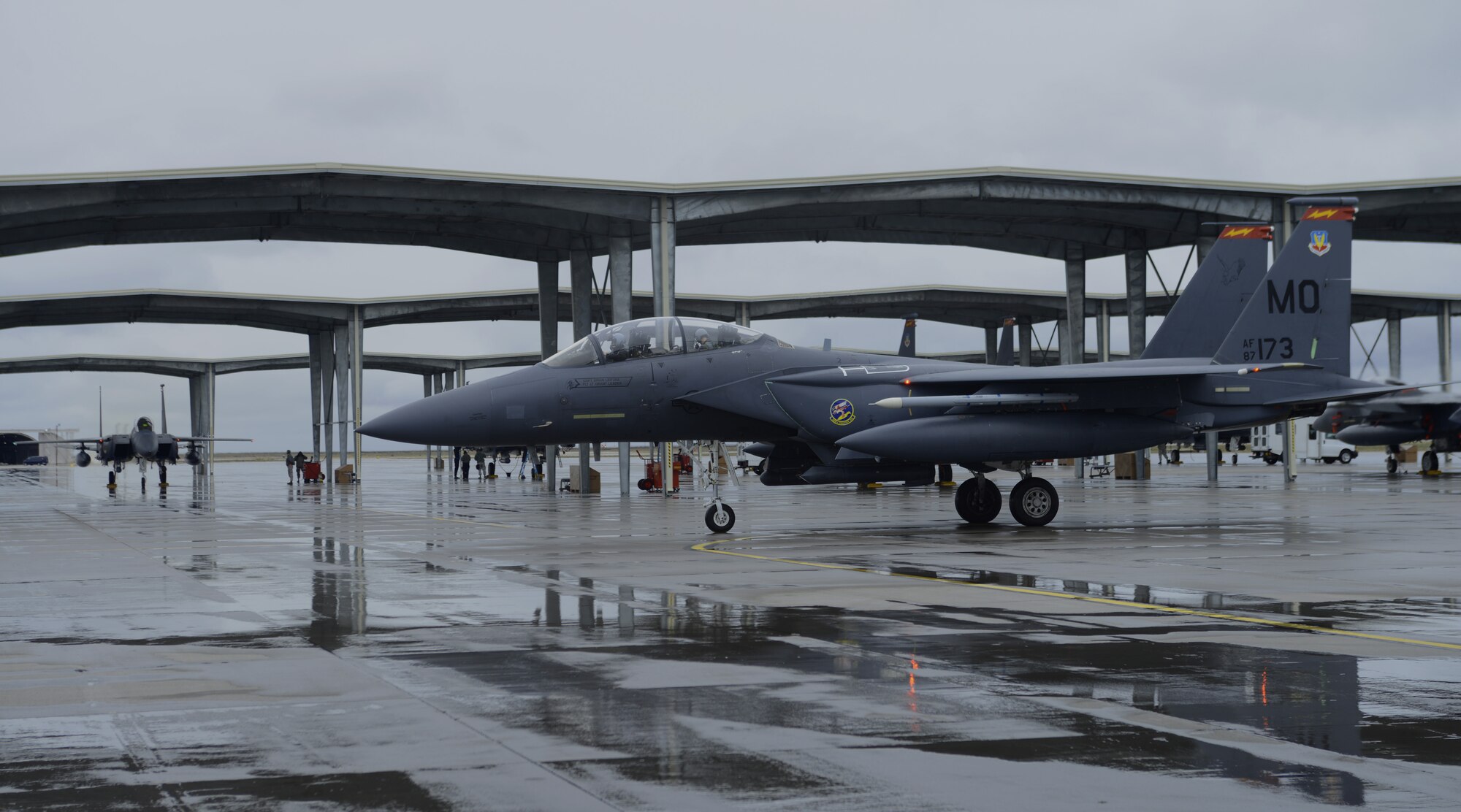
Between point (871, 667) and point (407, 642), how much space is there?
9.88 feet

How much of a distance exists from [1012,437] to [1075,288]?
88.0 feet

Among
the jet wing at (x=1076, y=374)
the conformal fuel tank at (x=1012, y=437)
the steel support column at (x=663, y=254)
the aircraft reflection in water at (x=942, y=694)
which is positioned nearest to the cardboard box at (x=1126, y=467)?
the steel support column at (x=663, y=254)

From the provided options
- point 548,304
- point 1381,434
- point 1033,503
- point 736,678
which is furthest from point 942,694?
point 1381,434

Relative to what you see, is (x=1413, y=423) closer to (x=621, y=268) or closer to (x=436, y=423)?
(x=621, y=268)

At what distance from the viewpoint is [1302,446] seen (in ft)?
241

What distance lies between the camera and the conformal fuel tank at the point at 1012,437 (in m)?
18.4

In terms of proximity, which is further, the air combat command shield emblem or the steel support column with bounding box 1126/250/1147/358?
the steel support column with bounding box 1126/250/1147/358

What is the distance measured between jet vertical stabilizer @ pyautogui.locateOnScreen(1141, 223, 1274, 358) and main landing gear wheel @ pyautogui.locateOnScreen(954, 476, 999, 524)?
431 cm

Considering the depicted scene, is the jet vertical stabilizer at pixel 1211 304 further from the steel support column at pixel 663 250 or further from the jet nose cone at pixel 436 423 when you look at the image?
the steel support column at pixel 663 250

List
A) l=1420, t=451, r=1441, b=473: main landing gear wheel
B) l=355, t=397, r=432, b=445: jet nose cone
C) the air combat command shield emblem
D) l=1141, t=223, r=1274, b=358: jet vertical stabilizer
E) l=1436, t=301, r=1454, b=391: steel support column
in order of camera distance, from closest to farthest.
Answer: l=355, t=397, r=432, b=445: jet nose cone → the air combat command shield emblem → l=1141, t=223, r=1274, b=358: jet vertical stabilizer → l=1420, t=451, r=1441, b=473: main landing gear wheel → l=1436, t=301, r=1454, b=391: steel support column

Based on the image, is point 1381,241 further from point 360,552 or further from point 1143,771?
point 1143,771

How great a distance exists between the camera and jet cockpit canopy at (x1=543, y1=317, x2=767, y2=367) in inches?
745

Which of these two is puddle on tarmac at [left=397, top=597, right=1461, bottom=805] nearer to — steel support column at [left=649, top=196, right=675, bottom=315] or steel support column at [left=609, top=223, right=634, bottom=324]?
steel support column at [left=649, top=196, right=675, bottom=315]

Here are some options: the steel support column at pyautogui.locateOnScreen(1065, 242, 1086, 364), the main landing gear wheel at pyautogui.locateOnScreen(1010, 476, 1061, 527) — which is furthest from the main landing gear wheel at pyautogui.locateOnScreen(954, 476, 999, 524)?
the steel support column at pyautogui.locateOnScreen(1065, 242, 1086, 364)
